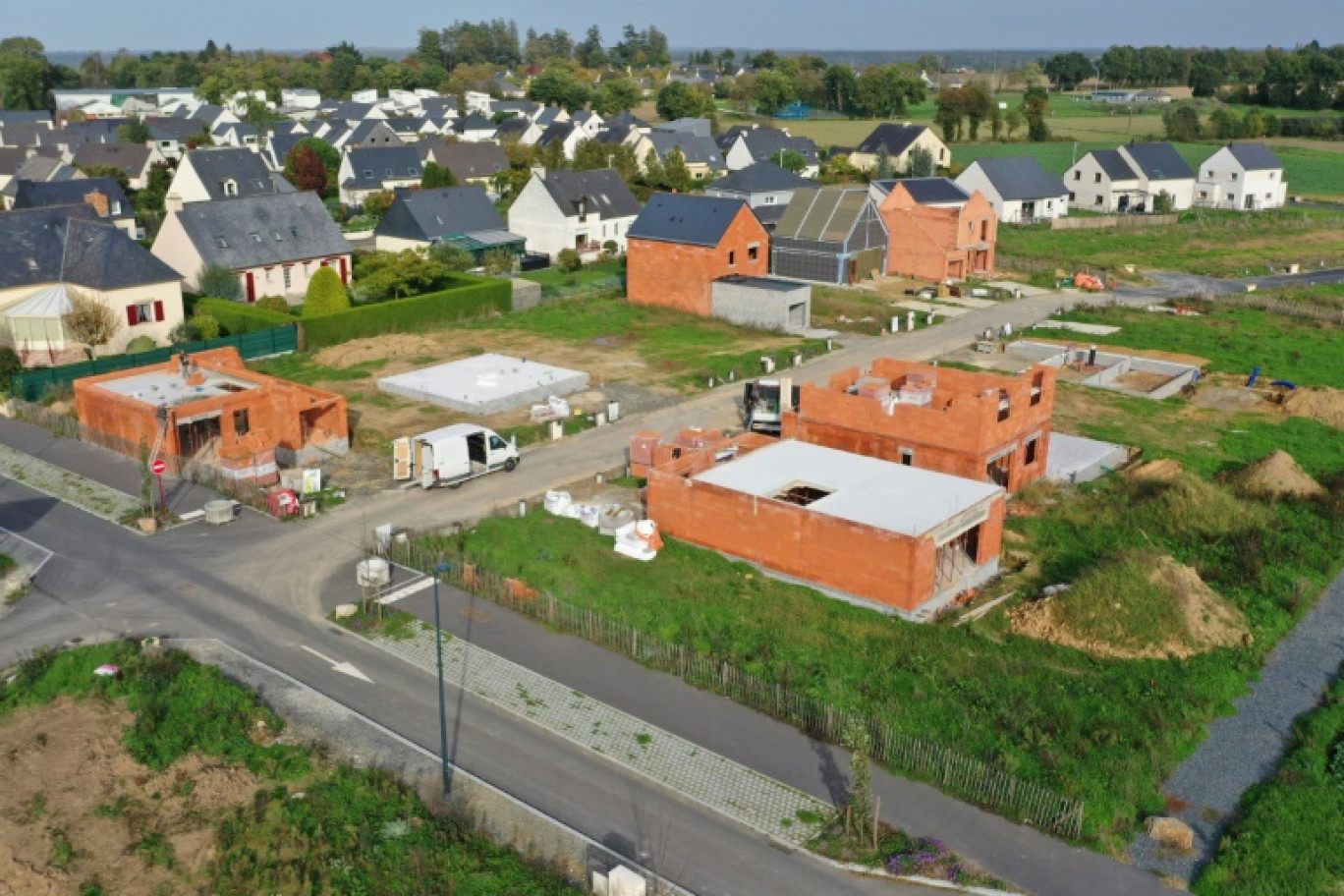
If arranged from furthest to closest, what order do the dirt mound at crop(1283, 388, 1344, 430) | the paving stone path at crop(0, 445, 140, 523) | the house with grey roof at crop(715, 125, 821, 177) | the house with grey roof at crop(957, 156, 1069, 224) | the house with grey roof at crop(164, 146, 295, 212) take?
the house with grey roof at crop(715, 125, 821, 177), the house with grey roof at crop(957, 156, 1069, 224), the house with grey roof at crop(164, 146, 295, 212), the dirt mound at crop(1283, 388, 1344, 430), the paving stone path at crop(0, 445, 140, 523)

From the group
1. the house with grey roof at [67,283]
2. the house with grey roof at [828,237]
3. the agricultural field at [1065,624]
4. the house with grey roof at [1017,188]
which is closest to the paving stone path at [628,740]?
the agricultural field at [1065,624]

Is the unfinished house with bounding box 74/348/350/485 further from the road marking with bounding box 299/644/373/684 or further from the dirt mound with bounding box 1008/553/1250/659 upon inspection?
the dirt mound with bounding box 1008/553/1250/659

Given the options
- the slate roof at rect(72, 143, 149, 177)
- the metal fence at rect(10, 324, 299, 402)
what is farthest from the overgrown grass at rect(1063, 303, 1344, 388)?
the slate roof at rect(72, 143, 149, 177)

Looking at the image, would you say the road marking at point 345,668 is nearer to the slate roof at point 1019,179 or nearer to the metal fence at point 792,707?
the metal fence at point 792,707

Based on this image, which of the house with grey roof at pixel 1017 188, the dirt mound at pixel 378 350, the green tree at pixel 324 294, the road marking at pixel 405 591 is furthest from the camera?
the house with grey roof at pixel 1017 188

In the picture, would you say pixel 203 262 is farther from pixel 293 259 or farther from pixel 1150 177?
pixel 1150 177

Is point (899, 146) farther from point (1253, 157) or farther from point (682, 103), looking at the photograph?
point (682, 103)
